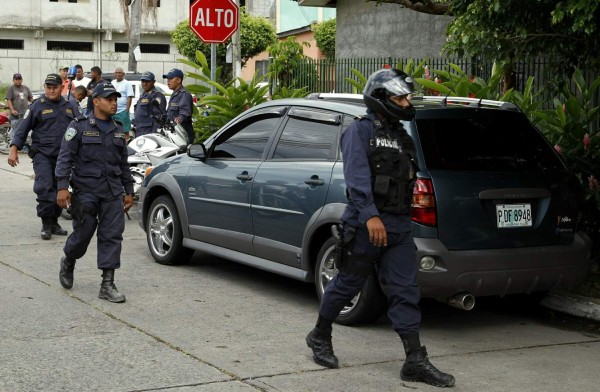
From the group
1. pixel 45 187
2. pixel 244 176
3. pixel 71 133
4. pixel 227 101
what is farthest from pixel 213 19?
pixel 71 133

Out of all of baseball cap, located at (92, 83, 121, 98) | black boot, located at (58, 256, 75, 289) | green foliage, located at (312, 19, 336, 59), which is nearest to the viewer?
baseball cap, located at (92, 83, 121, 98)

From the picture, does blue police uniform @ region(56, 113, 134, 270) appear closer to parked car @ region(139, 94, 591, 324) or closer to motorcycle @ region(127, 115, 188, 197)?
parked car @ region(139, 94, 591, 324)

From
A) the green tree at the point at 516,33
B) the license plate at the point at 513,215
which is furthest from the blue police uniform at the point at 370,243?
the green tree at the point at 516,33

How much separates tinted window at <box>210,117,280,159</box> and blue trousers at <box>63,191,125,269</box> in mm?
1148

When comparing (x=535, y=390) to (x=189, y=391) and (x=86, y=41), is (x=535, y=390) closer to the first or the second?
(x=189, y=391)

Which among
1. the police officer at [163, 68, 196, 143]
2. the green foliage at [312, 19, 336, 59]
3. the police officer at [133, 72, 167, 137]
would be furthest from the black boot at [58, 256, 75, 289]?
the green foliage at [312, 19, 336, 59]

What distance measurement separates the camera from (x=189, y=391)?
18.4ft

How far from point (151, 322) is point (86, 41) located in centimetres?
4915

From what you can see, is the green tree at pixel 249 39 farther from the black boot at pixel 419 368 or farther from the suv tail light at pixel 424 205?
the black boot at pixel 419 368

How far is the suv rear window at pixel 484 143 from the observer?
23.2ft

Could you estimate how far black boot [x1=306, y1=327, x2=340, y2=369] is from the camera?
6.23 m

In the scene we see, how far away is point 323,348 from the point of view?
20.6 feet

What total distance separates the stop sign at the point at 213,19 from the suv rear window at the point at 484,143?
22.0 ft

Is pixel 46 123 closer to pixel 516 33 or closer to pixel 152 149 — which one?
pixel 152 149
